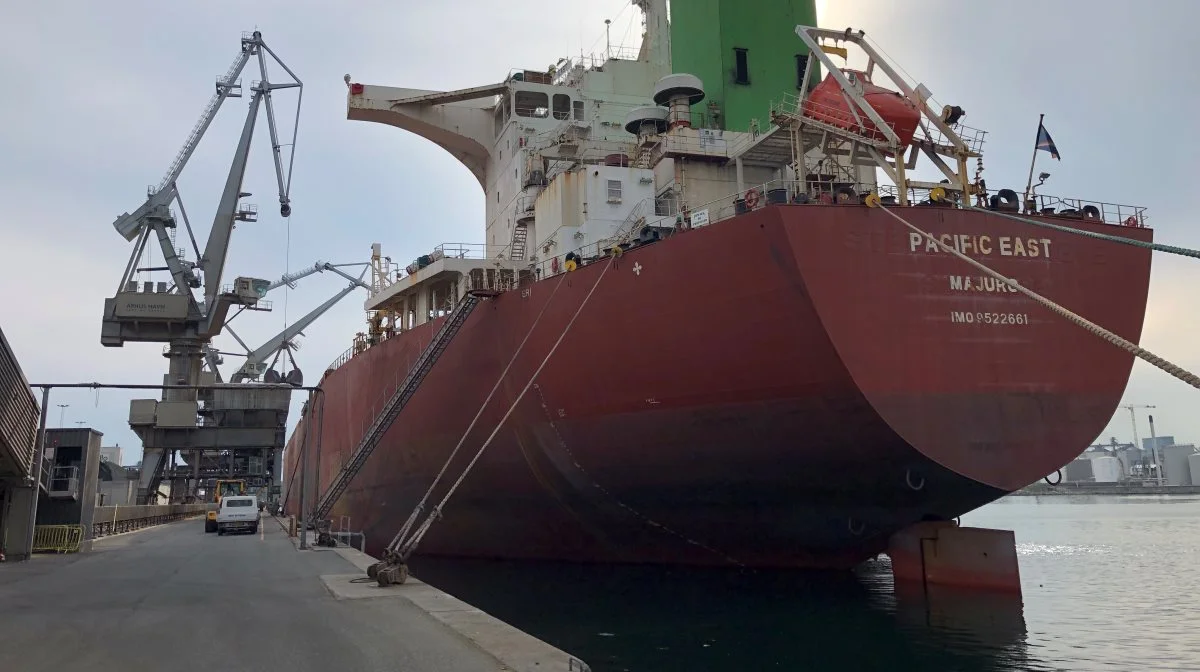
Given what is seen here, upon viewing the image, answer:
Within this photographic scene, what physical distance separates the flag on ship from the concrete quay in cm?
1162

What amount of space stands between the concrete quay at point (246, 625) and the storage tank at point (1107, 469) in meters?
126

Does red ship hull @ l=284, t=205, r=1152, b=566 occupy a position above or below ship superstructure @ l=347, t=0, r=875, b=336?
below

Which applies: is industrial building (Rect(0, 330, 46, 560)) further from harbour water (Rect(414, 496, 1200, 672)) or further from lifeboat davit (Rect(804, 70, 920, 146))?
lifeboat davit (Rect(804, 70, 920, 146))

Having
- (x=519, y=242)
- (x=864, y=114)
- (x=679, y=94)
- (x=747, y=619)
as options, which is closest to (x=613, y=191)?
(x=679, y=94)

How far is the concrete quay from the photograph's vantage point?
21.7 feet

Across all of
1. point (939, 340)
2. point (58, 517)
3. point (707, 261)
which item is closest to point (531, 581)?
point (707, 261)

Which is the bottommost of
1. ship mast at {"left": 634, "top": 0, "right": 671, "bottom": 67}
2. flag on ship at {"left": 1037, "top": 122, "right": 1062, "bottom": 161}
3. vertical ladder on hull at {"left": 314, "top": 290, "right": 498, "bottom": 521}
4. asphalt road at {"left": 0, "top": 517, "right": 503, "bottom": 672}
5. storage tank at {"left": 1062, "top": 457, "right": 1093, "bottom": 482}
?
asphalt road at {"left": 0, "top": 517, "right": 503, "bottom": 672}

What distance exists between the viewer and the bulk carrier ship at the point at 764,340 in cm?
1179

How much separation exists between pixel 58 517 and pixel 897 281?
18830 millimetres

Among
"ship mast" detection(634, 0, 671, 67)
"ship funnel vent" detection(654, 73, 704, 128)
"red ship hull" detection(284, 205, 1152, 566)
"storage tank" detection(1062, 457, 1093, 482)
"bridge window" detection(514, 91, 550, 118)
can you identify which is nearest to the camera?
"red ship hull" detection(284, 205, 1152, 566)

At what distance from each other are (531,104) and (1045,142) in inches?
561

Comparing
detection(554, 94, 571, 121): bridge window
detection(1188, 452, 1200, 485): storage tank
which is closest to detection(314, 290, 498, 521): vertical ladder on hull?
detection(554, 94, 571, 121): bridge window

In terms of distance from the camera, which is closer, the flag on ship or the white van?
the flag on ship

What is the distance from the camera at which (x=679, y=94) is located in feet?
58.8
